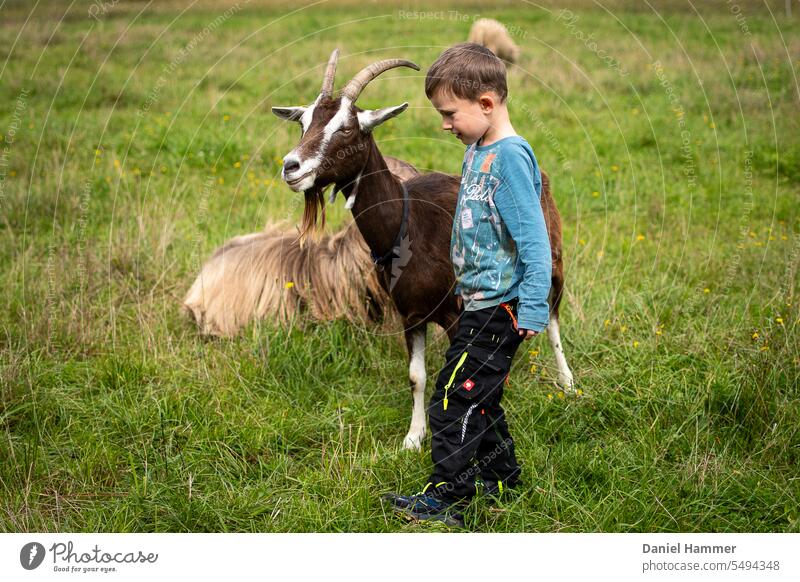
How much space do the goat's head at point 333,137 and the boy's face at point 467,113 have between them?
0.94 ft

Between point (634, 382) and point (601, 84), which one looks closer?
point (634, 382)

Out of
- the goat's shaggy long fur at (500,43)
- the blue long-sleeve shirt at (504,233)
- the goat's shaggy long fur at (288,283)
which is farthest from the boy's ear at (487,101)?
the goat's shaggy long fur at (500,43)

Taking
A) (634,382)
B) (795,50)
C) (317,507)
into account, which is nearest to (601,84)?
(795,50)

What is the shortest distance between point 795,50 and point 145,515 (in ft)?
39.4

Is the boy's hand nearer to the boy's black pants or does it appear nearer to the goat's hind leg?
the boy's black pants

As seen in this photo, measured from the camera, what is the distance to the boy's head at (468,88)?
132 inches

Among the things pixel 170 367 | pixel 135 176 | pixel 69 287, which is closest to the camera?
pixel 170 367

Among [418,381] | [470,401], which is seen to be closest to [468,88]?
[470,401]

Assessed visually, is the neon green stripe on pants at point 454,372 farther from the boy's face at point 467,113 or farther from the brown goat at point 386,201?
the boy's face at point 467,113

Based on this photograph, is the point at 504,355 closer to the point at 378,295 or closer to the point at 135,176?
the point at 378,295

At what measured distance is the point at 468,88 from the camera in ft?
11.0

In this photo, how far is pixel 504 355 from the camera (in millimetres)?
3514

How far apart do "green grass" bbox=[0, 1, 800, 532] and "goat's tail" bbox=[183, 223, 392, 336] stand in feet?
0.66
